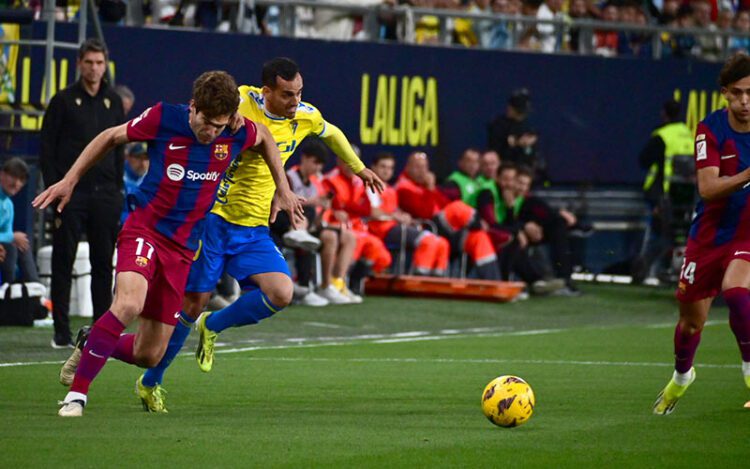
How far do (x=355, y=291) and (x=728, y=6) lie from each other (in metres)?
10.8

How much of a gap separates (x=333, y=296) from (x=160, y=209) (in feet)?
30.3

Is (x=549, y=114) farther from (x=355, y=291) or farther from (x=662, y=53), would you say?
(x=355, y=291)

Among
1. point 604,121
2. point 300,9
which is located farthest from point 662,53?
point 300,9

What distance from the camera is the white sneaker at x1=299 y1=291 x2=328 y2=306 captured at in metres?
18.0

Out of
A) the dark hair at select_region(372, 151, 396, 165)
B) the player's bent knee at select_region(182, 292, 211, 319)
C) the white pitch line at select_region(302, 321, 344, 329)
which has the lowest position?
the white pitch line at select_region(302, 321, 344, 329)

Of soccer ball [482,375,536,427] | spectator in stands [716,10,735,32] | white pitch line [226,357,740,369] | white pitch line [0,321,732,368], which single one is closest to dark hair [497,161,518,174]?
white pitch line [0,321,732,368]

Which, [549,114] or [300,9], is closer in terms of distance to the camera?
[300,9]

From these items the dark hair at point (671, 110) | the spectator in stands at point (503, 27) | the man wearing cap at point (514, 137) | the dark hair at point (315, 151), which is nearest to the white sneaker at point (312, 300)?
the dark hair at point (315, 151)

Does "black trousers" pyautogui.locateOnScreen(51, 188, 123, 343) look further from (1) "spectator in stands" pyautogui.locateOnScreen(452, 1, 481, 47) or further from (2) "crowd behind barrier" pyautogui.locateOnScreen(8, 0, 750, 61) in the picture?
(1) "spectator in stands" pyautogui.locateOnScreen(452, 1, 481, 47)

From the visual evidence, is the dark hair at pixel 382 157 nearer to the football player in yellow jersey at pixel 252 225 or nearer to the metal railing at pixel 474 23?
the metal railing at pixel 474 23

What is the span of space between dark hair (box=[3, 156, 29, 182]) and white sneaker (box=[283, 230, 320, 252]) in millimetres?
3633

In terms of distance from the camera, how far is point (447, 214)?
1997 centimetres

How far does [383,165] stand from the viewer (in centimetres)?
1928

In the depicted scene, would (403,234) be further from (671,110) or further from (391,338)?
(671,110)
